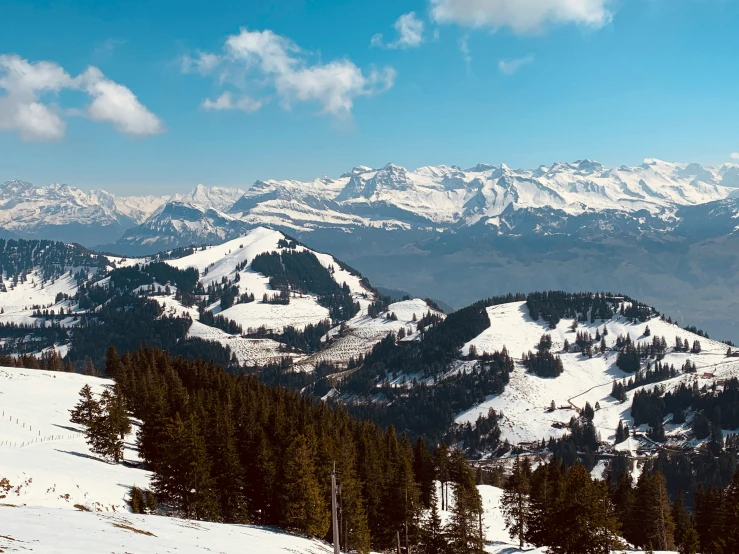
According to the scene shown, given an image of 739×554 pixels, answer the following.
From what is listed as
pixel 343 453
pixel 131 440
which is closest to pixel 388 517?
pixel 343 453

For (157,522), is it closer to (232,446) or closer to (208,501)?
(208,501)

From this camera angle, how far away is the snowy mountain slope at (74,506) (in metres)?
39.0

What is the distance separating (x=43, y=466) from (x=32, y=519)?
1074 inches

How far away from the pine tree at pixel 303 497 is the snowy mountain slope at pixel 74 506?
1857 millimetres

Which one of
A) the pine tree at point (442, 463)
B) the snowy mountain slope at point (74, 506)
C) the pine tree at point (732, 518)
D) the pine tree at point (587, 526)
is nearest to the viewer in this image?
the snowy mountain slope at point (74, 506)

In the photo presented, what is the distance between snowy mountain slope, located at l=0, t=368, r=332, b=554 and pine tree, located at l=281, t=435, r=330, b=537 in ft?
6.09

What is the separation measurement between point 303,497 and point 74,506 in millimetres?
21849

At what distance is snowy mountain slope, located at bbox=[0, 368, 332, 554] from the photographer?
128 feet

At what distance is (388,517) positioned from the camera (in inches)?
3066

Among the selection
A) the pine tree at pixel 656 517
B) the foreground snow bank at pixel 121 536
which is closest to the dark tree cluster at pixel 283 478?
the foreground snow bank at pixel 121 536

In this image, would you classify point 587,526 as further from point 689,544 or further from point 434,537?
point 434,537

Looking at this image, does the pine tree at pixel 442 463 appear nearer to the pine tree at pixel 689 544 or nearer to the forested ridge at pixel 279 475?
the forested ridge at pixel 279 475

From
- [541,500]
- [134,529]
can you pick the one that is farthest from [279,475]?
[541,500]

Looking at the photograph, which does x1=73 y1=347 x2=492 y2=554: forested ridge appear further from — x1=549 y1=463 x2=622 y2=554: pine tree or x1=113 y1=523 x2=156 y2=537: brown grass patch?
x1=113 y1=523 x2=156 y2=537: brown grass patch
